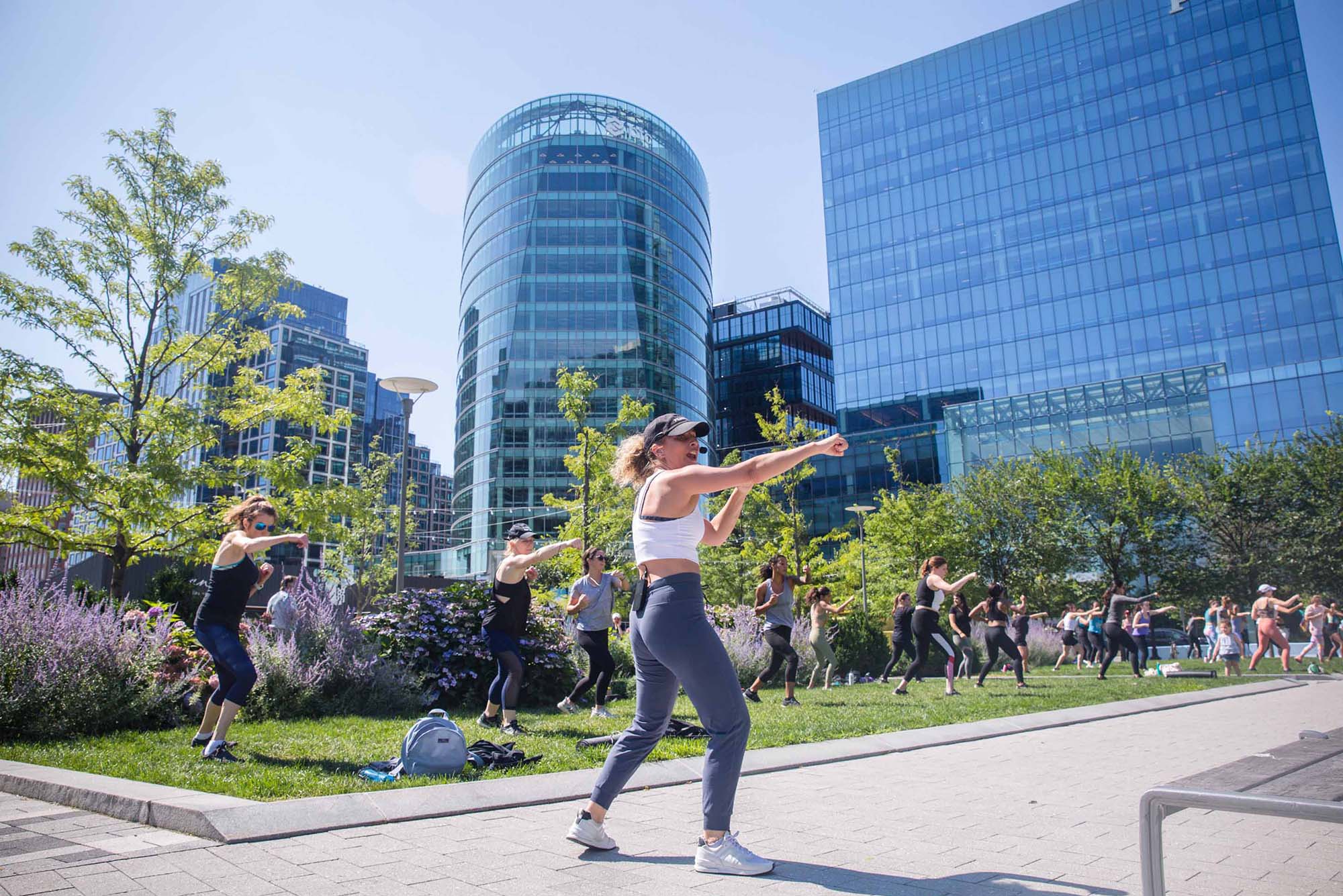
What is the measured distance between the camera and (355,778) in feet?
17.3

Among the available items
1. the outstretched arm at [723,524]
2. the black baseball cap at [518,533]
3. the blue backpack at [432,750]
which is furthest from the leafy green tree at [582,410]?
the outstretched arm at [723,524]

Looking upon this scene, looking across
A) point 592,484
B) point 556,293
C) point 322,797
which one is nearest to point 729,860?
point 322,797

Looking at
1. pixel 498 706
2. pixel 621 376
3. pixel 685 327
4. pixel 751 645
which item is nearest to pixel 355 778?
pixel 498 706

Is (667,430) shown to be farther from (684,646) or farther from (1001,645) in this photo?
(1001,645)

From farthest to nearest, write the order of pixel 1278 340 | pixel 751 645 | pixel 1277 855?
pixel 1278 340 → pixel 751 645 → pixel 1277 855

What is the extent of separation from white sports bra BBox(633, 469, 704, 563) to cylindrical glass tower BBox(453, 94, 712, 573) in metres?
64.8

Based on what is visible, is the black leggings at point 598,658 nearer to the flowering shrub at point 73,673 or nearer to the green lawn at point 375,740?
the green lawn at point 375,740

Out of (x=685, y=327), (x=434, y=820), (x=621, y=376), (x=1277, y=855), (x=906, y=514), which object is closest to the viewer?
(x=1277, y=855)

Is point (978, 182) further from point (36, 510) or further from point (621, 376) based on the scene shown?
point (36, 510)

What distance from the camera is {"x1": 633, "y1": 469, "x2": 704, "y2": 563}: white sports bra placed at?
11.8ft

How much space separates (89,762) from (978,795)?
5.97 meters

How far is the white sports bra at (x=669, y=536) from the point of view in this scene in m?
3.60

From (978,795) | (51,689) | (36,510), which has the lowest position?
(978,795)

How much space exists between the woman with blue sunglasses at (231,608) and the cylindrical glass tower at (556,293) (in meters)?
61.7
